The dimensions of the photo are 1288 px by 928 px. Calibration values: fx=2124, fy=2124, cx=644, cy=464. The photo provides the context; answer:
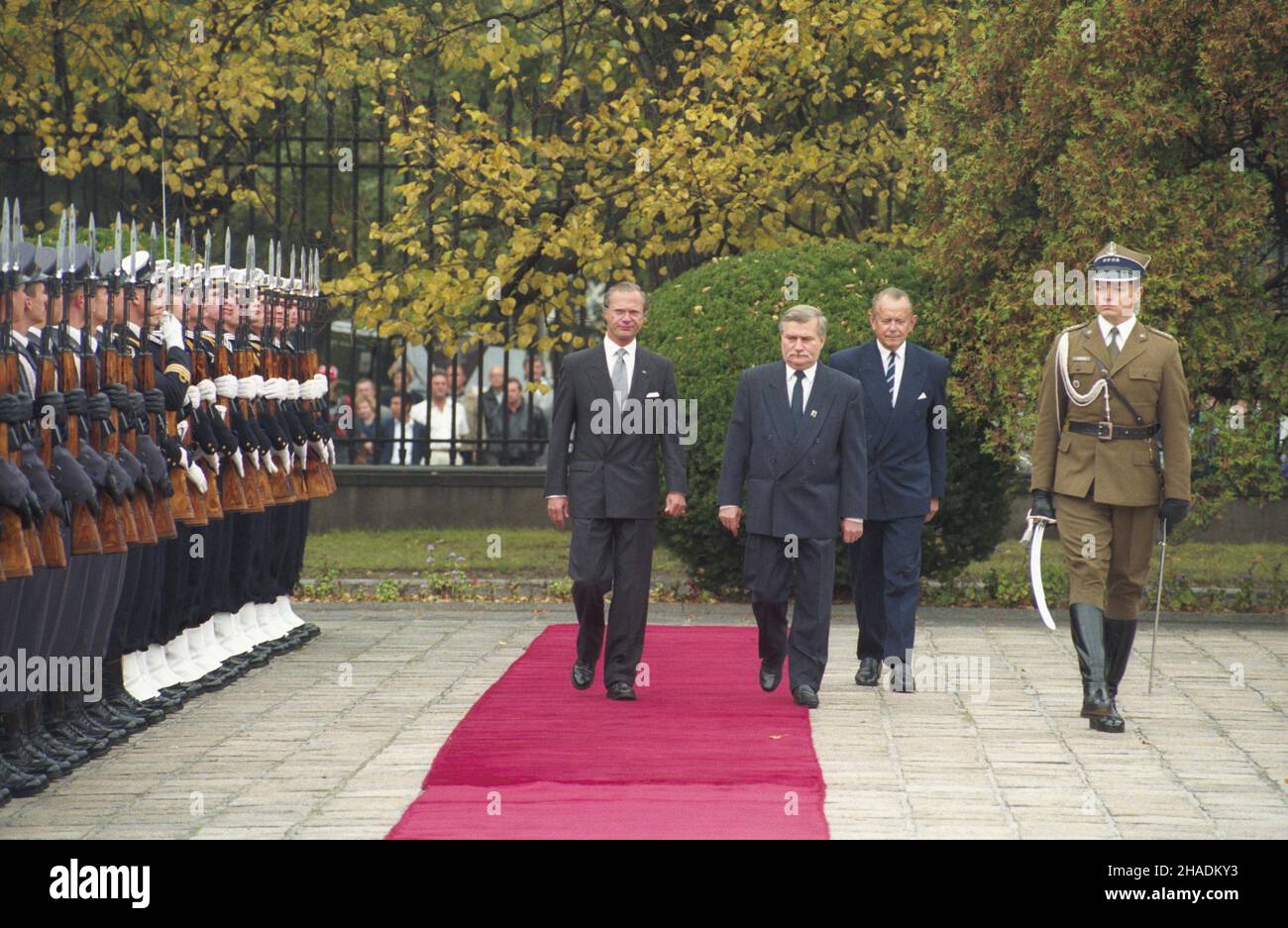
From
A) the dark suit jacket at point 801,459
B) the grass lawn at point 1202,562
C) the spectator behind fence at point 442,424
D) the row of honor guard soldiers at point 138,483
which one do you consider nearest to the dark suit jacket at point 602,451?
the dark suit jacket at point 801,459

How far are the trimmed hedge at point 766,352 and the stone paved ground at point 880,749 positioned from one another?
4.34ft

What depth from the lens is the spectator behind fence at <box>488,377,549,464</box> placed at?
763 inches

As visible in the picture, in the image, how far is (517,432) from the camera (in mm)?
20875

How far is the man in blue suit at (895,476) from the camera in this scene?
33.9ft

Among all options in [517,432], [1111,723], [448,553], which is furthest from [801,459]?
[517,432]

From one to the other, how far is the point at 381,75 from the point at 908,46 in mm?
4261

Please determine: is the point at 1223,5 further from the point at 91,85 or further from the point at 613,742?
the point at 91,85

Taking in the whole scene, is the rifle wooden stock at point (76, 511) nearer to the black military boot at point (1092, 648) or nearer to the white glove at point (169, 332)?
the white glove at point (169, 332)

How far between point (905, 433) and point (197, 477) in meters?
3.42

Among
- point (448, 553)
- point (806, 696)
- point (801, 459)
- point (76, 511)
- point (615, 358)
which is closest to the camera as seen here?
point (76, 511)

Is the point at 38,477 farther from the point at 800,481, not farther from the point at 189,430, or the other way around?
the point at 800,481

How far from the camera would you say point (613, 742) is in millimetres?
8586

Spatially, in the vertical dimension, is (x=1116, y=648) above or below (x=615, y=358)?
below

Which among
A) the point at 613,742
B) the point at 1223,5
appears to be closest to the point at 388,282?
the point at 1223,5
